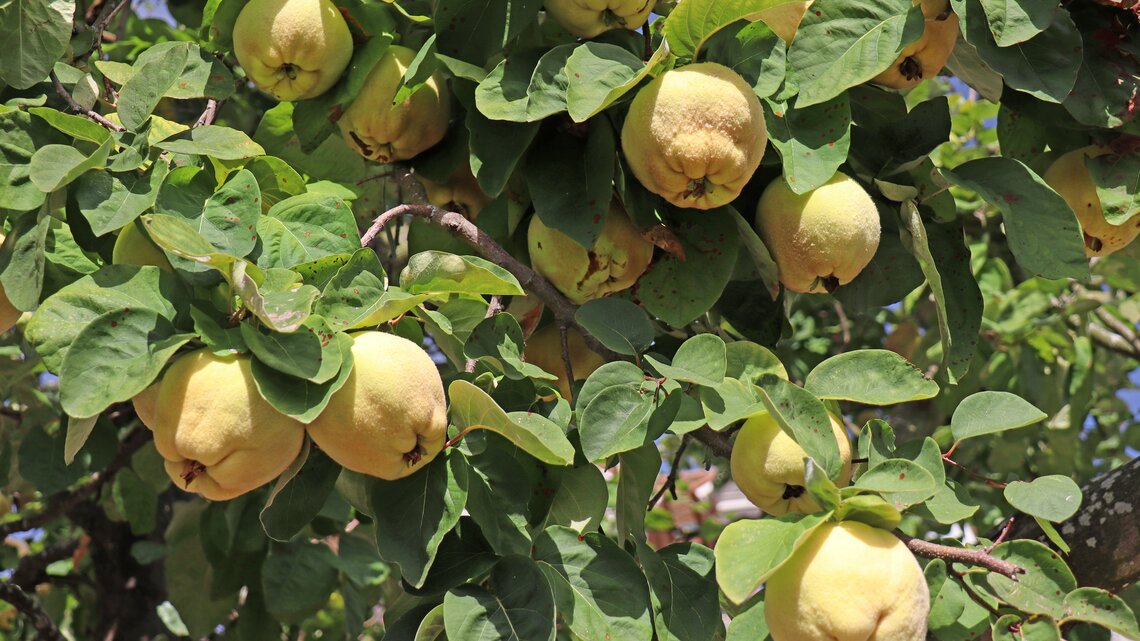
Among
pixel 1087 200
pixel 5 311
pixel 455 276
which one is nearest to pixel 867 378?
pixel 455 276

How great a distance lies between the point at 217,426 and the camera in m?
1.51

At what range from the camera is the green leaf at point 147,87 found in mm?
1883

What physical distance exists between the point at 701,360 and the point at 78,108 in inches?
48.1

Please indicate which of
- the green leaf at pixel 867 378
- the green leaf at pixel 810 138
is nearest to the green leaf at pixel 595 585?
the green leaf at pixel 867 378

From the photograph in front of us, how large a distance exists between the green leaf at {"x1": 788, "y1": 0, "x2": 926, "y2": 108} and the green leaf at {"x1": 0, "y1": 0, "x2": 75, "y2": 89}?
1301 millimetres

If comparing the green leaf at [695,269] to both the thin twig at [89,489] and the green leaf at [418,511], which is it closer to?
the green leaf at [418,511]

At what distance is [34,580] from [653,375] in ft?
9.13

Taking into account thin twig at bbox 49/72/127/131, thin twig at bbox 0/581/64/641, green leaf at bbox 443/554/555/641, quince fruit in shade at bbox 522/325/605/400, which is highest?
thin twig at bbox 49/72/127/131

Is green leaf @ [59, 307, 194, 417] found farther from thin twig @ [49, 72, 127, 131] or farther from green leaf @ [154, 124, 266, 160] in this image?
thin twig @ [49, 72, 127, 131]

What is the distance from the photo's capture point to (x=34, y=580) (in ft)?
12.5

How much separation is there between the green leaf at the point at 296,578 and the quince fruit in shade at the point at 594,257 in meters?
1.36

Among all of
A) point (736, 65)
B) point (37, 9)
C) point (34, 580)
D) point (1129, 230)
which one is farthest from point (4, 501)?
point (1129, 230)

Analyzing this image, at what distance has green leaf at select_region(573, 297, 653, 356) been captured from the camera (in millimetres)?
1841

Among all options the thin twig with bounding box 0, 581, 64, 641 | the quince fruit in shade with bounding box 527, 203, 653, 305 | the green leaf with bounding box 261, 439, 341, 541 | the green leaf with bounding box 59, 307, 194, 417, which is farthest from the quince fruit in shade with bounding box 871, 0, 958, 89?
the thin twig with bounding box 0, 581, 64, 641
